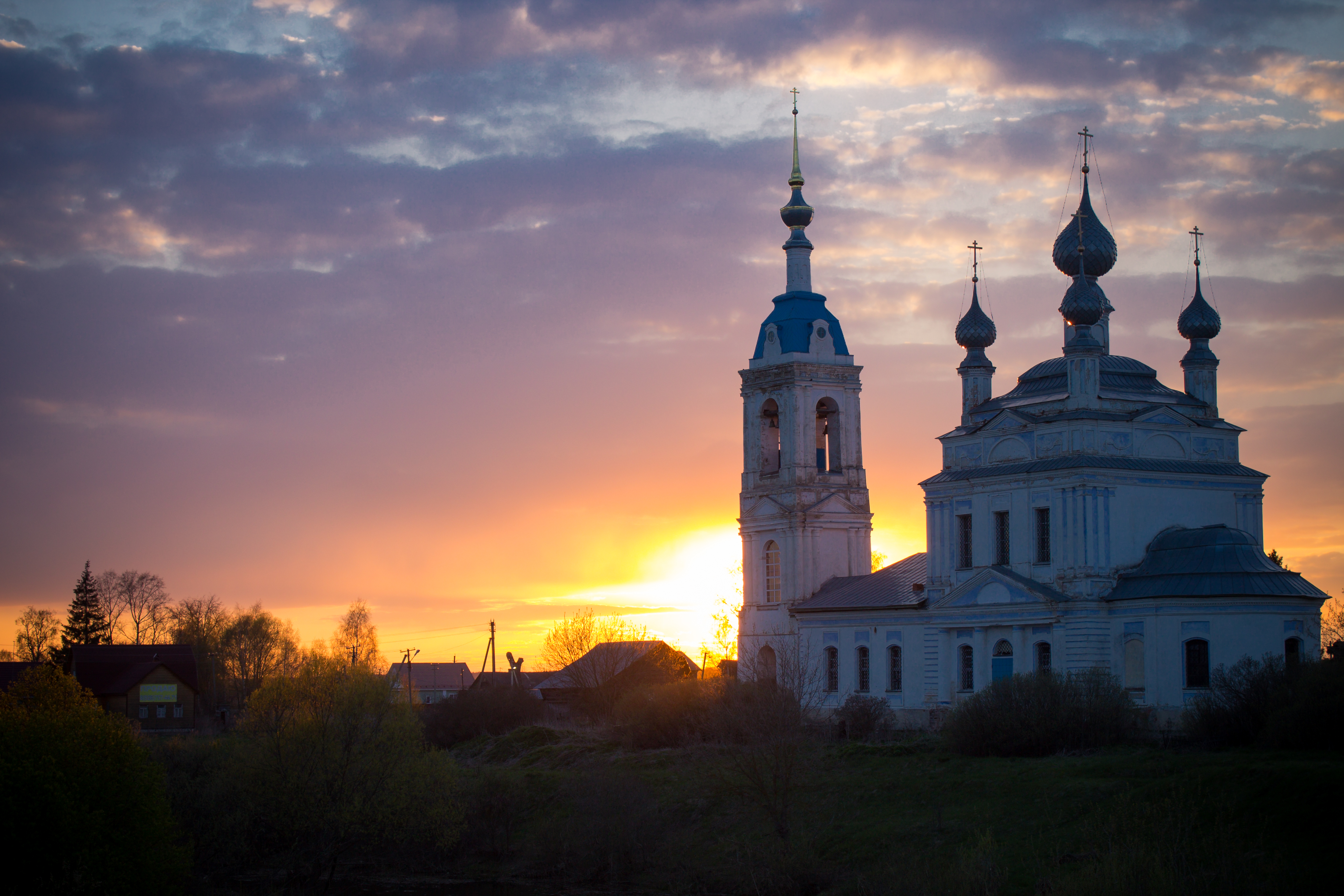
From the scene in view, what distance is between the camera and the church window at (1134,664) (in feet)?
115

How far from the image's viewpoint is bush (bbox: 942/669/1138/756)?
3181 cm

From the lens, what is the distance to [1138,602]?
115ft

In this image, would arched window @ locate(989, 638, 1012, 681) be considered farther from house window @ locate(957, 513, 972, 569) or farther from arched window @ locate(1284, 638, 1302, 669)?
arched window @ locate(1284, 638, 1302, 669)

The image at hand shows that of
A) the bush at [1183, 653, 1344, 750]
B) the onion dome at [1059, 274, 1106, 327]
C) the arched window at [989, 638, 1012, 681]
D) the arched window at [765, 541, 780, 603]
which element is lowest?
the bush at [1183, 653, 1344, 750]

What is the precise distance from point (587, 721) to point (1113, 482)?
24.0 metres

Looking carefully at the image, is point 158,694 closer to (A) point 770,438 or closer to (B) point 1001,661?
(A) point 770,438

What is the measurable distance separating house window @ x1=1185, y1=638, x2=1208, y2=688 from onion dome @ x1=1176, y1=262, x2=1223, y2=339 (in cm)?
1068

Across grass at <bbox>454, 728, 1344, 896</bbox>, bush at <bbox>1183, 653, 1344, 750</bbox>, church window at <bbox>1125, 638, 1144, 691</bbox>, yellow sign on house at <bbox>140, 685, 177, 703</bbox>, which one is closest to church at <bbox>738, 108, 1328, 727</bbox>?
church window at <bbox>1125, 638, 1144, 691</bbox>

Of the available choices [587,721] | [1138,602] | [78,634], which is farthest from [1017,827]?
[78,634]

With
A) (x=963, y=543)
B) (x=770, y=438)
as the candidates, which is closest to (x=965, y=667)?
(x=963, y=543)

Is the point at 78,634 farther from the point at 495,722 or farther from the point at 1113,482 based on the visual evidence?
the point at 1113,482

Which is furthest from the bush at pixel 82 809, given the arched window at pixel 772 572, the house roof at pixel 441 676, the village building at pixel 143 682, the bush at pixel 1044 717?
the house roof at pixel 441 676

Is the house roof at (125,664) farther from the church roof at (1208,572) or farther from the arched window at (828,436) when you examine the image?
the church roof at (1208,572)

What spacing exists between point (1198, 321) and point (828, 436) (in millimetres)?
13412
